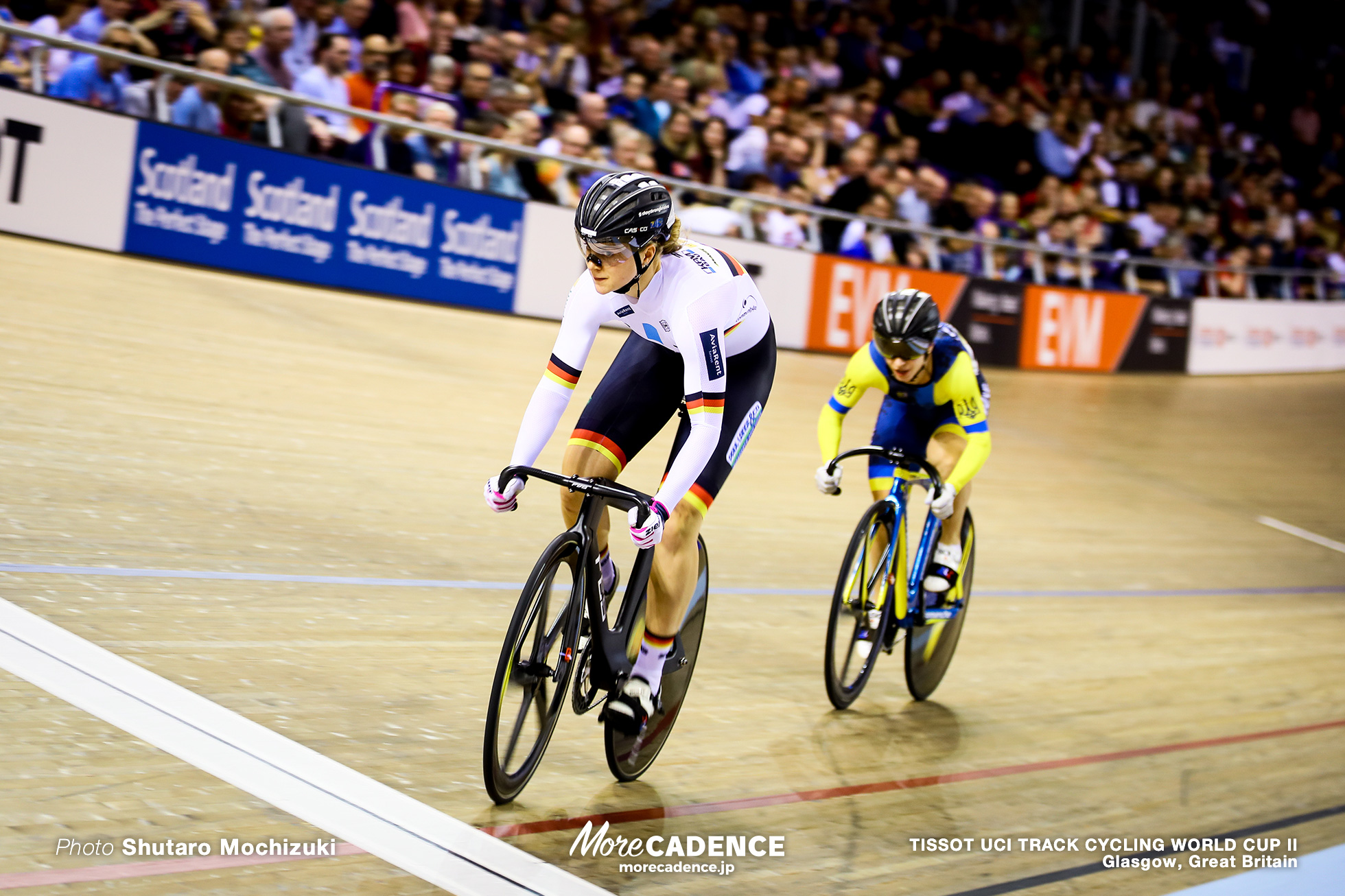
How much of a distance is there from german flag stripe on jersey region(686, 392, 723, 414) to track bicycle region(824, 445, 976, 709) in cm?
114

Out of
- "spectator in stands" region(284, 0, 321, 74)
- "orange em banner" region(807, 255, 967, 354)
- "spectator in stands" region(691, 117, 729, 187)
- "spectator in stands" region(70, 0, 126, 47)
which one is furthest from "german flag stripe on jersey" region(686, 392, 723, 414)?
"orange em banner" region(807, 255, 967, 354)

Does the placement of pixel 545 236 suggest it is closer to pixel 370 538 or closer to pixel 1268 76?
pixel 370 538

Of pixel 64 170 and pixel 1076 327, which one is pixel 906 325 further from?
pixel 1076 327

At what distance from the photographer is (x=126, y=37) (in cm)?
762

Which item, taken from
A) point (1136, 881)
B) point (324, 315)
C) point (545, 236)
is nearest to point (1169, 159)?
point (545, 236)

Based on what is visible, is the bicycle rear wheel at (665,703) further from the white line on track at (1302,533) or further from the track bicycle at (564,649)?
the white line on track at (1302,533)

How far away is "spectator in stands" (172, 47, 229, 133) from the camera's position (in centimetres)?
783

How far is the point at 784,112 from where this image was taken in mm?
10875

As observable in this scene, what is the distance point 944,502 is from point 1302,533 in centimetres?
623

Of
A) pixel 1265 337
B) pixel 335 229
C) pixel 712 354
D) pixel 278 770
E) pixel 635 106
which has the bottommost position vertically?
pixel 278 770

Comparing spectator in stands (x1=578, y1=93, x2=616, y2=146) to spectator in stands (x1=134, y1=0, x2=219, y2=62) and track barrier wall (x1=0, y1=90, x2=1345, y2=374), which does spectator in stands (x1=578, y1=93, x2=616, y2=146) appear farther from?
spectator in stands (x1=134, y1=0, x2=219, y2=62)

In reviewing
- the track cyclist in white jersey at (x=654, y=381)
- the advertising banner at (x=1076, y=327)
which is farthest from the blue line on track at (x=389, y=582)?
the advertising banner at (x=1076, y=327)

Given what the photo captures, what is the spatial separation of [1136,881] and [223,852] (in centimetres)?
221

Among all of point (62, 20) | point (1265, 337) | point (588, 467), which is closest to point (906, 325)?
point (588, 467)
